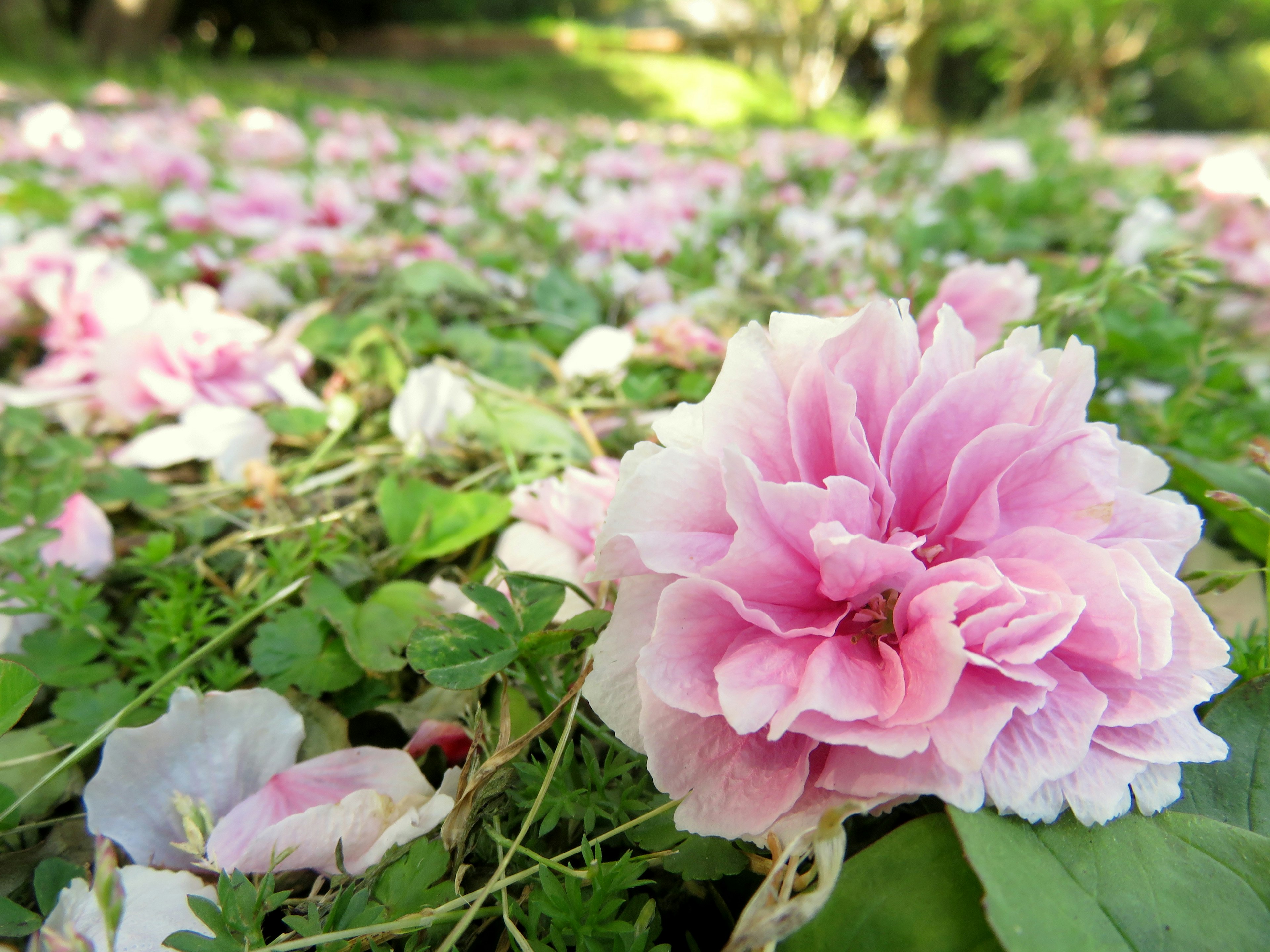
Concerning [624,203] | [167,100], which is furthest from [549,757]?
[167,100]

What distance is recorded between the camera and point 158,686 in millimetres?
729

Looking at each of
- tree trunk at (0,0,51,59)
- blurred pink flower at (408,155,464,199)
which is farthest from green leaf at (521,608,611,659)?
tree trunk at (0,0,51,59)

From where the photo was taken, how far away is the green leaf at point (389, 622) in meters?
0.74

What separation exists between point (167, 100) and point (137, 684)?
5.55m

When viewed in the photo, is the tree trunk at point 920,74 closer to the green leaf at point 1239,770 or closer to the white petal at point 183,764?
the green leaf at point 1239,770

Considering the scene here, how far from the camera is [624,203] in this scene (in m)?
2.10

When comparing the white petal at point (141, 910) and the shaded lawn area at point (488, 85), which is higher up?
the shaded lawn area at point (488, 85)

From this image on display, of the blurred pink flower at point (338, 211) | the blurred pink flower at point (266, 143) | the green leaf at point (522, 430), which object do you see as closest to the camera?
the green leaf at point (522, 430)

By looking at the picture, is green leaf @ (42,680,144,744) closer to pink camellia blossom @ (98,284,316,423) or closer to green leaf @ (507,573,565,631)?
green leaf @ (507,573,565,631)

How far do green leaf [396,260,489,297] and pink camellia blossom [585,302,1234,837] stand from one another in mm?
1033

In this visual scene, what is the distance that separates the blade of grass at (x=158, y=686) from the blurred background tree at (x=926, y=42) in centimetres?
1414

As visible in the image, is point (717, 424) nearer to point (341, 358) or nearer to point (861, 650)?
point (861, 650)

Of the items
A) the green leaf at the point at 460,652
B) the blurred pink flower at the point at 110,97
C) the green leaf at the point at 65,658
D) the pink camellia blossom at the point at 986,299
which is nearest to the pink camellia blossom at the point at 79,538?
the green leaf at the point at 65,658

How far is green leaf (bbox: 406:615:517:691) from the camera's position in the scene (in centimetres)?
59
